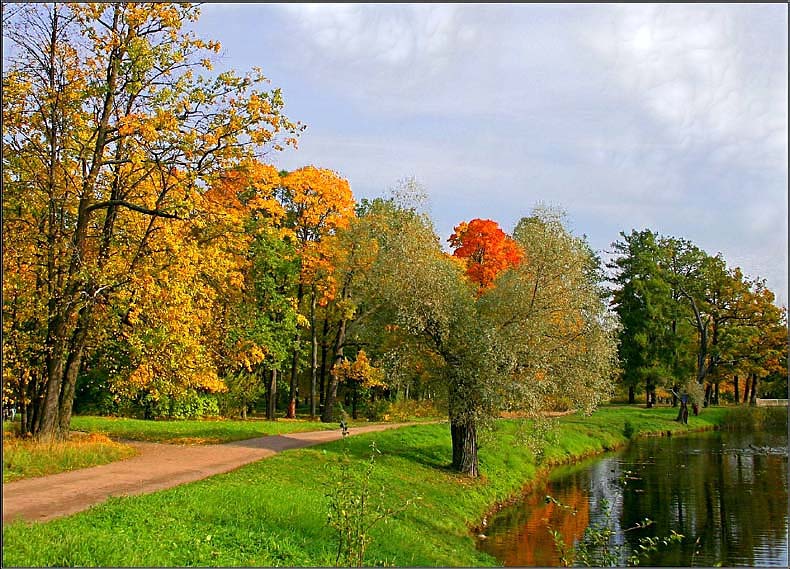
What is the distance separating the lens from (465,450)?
21000mm

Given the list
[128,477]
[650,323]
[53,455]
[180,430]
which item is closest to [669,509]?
[128,477]

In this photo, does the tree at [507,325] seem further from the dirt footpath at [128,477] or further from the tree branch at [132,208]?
the tree branch at [132,208]

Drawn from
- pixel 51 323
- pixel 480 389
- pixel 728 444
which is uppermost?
pixel 51 323

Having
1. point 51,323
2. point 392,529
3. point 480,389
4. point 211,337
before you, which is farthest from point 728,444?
point 51,323

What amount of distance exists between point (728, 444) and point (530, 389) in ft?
77.2

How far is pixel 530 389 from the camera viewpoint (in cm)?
1881

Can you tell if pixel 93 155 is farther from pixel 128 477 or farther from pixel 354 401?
pixel 354 401

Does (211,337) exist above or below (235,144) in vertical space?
below

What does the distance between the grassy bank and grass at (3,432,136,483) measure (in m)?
3.29

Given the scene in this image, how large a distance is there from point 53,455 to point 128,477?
217 cm

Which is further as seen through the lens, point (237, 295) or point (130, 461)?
point (237, 295)

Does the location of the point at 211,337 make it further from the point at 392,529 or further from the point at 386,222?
the point at 392,529

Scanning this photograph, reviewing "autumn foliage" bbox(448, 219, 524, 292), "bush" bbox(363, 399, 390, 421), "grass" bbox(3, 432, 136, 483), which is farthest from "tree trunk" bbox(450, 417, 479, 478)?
"bush" bbox(363, 399, 390, 421)

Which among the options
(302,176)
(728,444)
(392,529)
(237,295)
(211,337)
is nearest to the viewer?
(392,529)
